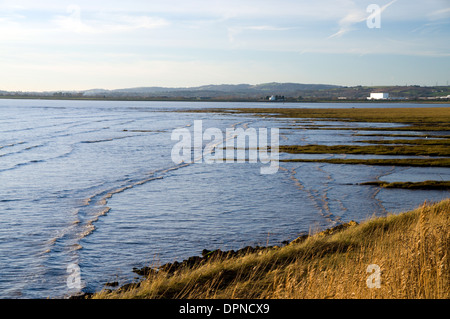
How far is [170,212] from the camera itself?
21.0 meters

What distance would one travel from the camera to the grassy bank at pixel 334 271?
27.1ft

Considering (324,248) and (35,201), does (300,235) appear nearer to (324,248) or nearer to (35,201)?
(324,248)

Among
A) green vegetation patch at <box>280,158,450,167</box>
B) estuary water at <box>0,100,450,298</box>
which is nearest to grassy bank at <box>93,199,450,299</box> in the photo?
estuary water at <box>0,100,450,298</box>

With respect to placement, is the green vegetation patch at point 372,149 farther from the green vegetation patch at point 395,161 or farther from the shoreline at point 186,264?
the shoreline at point 186,264

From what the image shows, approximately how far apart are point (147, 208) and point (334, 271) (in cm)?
1239

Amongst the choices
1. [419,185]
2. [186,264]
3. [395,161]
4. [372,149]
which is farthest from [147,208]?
[372,149]

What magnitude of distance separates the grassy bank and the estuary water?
2043mm

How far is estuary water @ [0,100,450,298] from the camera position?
14.6m

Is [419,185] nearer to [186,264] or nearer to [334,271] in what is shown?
[186,264]

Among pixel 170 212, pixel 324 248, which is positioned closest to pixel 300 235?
pixel 324 248

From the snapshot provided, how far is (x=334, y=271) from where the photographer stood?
1062 centimetres

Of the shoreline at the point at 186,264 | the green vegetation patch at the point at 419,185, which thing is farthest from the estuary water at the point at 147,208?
the green vegetation patch at the point at 419,185

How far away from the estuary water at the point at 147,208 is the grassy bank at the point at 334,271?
2.04m

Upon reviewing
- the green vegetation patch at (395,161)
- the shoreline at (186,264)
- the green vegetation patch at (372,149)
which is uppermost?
the green vegetation patch at (372,149)
